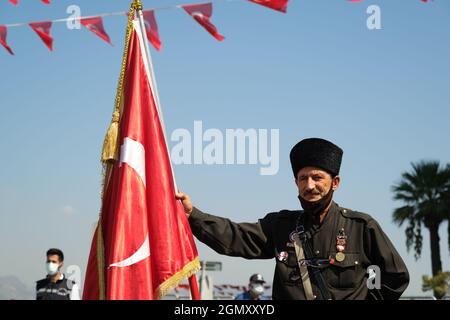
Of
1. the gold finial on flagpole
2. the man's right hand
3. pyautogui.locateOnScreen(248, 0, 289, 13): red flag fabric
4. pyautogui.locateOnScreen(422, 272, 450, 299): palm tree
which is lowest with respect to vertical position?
pyautogui.locateOnScreen(422, 272, 450, 299): palm tree

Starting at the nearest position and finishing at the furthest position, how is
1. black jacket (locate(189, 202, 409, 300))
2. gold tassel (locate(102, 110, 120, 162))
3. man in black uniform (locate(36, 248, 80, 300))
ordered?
black jacket (locate(189, 202, 409, 300)) → gold tassel (locate(102, 110, 120, 162)) → man in black uniform (locate(36, 248, 80, 300))

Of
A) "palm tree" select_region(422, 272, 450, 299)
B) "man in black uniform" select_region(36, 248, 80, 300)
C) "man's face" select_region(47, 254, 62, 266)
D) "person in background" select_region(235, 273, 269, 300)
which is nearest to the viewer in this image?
"man in black uniform" select_region(36, 248, 80, 300)

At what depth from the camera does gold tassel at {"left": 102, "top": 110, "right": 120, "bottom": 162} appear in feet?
17.0

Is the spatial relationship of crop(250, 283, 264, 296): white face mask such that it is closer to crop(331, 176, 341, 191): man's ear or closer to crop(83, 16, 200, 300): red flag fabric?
crop(83, 16, 200, 300): red flag fabric

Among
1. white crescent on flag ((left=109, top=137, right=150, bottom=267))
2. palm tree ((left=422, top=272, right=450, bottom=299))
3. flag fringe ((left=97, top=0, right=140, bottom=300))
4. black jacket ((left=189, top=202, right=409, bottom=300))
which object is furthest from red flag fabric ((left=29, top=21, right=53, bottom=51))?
palm tree ((left=422, top=272, right=450, bottom=299))

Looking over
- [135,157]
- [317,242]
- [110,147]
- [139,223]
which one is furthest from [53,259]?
[317,242]

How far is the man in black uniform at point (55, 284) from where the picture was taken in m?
9.78

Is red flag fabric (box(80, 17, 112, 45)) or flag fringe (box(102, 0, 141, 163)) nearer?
flag fringe (box(102, 0, 141, 163))

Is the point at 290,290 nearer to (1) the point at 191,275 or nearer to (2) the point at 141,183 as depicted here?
(1) the point at 191,275

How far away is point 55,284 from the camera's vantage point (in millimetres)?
9852

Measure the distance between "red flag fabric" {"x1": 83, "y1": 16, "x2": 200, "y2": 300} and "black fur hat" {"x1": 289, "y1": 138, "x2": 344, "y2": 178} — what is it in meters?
0.92

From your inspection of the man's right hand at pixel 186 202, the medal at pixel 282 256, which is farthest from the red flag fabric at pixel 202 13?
the medal at pixel 282 256
